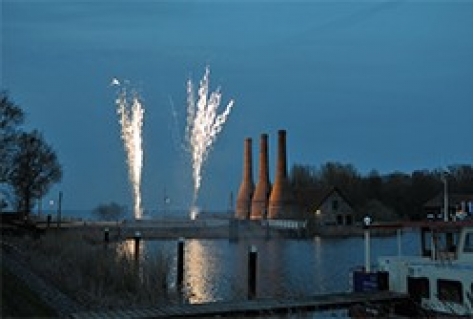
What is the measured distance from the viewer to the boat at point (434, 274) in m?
17.2

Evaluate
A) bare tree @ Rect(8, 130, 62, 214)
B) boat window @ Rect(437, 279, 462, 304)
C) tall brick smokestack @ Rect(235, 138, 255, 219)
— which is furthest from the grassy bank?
tall brick smokestack @ Rect(235, 138, 255, 219)

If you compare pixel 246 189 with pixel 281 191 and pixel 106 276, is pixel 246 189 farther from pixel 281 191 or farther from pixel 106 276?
pixel 106 276

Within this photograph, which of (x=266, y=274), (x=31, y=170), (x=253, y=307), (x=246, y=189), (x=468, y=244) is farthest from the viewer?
(x=246, y=189)

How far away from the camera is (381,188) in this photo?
357 ft

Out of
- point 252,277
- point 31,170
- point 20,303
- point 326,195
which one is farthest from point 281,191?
point 20,303

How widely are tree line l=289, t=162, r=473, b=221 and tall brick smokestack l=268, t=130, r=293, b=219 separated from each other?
3397mm

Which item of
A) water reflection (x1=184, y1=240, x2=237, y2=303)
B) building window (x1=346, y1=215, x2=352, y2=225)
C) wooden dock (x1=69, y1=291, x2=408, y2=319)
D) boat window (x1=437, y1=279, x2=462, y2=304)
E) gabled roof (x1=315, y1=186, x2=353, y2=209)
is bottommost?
water reflection (x1=184, y1=240, x2=237, y2=303)

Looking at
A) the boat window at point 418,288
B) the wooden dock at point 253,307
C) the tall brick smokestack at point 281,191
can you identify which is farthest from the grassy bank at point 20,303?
the tall brick smokestack at point 281,191

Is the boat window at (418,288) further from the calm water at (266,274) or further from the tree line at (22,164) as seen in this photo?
the tree line at (22,164)

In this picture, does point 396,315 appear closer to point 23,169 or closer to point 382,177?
point 23,169

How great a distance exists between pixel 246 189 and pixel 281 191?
348 inches

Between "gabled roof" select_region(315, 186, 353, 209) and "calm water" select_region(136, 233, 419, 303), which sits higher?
"gabled roof" select_region(315, 186, 353, 209)

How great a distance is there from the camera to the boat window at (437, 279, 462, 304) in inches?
680

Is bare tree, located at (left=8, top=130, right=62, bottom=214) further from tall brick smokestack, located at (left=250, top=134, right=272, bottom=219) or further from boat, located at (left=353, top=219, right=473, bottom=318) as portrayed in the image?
tall brick smokestack, located at (left=250, top=134, right=272, bottom=219)
